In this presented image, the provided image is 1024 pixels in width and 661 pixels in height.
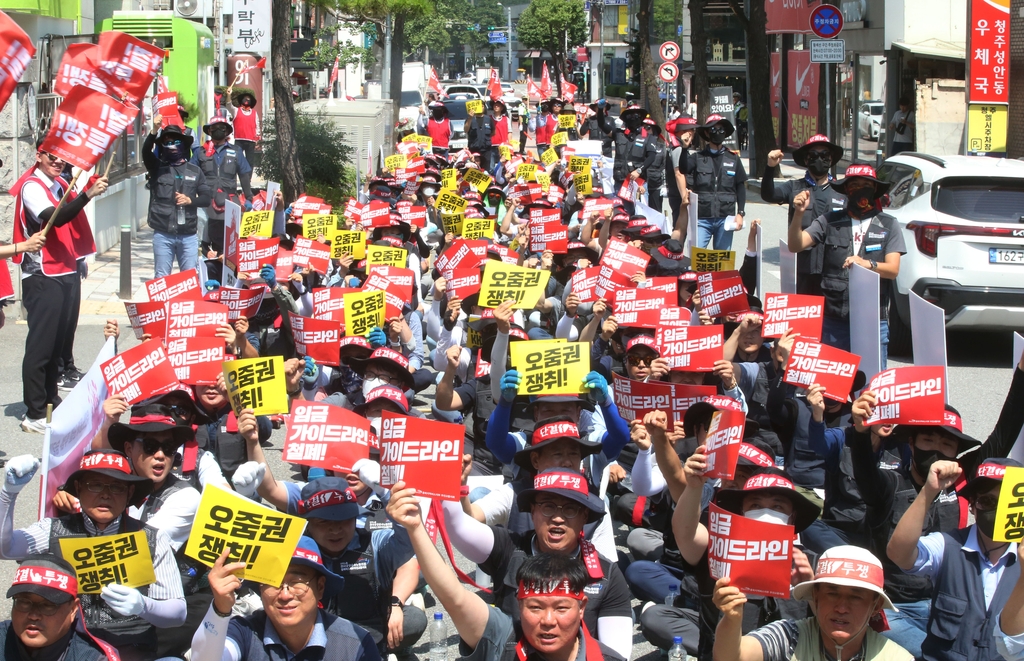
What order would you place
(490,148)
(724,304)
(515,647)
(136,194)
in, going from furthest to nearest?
1. (490,148)
2. (136,194)
3. (724,304)
4. (515,647)

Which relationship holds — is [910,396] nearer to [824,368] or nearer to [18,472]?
[824,368]

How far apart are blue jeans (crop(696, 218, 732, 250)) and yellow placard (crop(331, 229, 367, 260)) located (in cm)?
397

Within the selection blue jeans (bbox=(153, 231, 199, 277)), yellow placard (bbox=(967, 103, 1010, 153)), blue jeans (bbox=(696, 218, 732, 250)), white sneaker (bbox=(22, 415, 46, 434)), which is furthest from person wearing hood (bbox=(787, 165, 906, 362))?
yellow placard (bbox=(967, 103, 1010, 153))

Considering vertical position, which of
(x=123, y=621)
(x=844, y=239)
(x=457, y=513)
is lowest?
(x=123, y=621)

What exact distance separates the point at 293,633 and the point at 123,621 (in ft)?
2.76

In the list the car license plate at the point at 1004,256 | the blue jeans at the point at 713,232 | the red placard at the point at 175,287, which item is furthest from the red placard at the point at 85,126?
the car license plate at the point at 1004,256

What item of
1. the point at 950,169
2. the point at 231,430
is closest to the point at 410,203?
the point at 950,169

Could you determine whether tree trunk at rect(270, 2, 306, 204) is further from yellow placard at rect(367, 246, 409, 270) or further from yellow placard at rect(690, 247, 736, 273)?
yellow placard at rect(690, 247, 736, 273)

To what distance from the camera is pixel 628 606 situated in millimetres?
4746

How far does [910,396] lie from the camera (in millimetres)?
5668

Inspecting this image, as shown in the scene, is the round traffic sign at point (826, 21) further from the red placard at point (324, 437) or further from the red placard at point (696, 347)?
the red placard at point (324, 437)

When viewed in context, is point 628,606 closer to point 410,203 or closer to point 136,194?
point 410,203

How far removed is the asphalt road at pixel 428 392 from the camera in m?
7.19

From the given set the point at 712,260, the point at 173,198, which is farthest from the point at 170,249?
the point at 712,260
